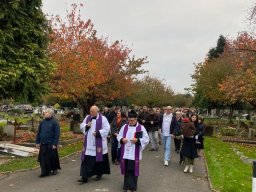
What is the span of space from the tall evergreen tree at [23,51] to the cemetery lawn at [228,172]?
7.85 m

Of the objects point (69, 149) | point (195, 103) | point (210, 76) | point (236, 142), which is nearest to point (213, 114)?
point (195, 103)

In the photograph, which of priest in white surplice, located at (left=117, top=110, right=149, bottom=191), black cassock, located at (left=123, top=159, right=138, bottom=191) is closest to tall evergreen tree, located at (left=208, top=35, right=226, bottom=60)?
priest in white surplice, located at (left=117, top=110, right=149, bottom=191)

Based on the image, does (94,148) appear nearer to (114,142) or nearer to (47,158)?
(47,158)

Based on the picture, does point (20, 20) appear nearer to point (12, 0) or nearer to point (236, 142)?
point (12, 0)

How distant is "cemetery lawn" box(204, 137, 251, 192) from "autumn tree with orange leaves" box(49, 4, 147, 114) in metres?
9.40

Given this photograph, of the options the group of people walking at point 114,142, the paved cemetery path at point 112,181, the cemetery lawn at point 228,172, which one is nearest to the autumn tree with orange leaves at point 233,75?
the cemetery lawn at point 228,172

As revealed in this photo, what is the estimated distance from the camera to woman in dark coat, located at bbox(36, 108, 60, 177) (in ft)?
38.0

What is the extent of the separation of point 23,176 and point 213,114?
229 feet

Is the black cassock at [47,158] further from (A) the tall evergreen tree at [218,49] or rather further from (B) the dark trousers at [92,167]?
(A) the tall evergreen tree at [218,49]

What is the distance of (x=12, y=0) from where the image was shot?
55.8 ft

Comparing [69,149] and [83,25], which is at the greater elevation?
[83,25]

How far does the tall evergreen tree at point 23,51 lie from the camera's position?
642 inches

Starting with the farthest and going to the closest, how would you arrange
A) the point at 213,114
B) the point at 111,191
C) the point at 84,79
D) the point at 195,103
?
the point at 213,114, the point at 195,103, the point at 84,79, the point at 111,191

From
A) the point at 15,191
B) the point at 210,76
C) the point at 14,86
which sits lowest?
the point at 15,191
